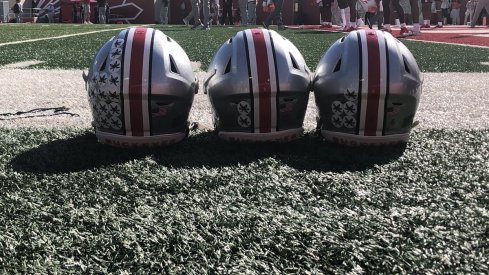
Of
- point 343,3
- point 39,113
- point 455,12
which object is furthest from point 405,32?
point 455,12

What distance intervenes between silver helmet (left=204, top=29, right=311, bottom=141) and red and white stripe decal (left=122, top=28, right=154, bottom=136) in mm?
308

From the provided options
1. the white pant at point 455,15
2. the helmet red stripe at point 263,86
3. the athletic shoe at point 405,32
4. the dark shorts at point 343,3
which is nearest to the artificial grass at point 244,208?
the helmet red stripe at point 263,86

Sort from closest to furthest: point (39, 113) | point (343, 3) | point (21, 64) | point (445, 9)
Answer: point (39, 113) < point (21, 64) < point (343, 3) < point (445, 9)

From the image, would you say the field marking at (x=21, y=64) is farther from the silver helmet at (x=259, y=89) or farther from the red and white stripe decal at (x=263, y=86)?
the red and white stripe decal at (x=263, y=86)

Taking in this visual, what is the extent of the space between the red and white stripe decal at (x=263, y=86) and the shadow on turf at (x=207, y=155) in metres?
0.11

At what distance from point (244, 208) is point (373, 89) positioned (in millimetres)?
885

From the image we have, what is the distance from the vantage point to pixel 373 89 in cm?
222

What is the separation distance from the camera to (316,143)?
8.05 ft

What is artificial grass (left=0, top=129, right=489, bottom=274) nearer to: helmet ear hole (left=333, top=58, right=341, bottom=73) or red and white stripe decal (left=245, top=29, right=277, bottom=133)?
red and white stripe decal (left=245, top=29, right=277, bottom=133)

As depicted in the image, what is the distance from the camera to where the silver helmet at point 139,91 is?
2.23m

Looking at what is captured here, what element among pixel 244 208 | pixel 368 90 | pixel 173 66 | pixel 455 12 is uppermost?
pixel 455 12

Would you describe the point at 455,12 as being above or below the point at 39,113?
above

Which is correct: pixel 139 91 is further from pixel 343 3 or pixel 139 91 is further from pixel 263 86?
pixel 343 3

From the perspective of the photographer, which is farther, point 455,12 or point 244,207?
point 455,12
